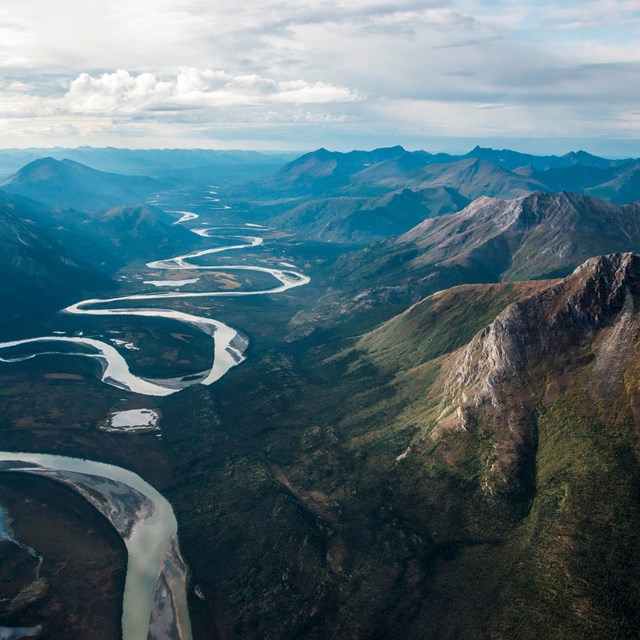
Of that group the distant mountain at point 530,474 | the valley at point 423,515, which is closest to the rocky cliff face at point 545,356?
the distant mountain at point 530,474

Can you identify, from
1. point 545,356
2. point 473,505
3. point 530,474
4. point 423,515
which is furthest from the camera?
point 545,356

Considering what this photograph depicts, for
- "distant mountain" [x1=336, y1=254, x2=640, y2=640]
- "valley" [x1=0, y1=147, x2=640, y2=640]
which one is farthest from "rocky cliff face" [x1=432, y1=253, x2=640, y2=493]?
"valley" [x1=0, y1=147, x2=640, y2=640]

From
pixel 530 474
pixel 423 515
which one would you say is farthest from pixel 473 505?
pixel 530 474

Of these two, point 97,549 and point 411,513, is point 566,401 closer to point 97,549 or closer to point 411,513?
point 411,513

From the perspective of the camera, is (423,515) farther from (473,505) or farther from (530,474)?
(530,474)

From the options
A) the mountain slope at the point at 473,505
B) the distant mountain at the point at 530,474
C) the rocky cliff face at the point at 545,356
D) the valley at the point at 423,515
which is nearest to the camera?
the distant mountain at the point at 530,474

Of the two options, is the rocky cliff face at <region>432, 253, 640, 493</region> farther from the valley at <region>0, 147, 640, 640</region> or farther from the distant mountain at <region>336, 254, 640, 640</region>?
the valley at <region>0, 147, 640, 640</region>

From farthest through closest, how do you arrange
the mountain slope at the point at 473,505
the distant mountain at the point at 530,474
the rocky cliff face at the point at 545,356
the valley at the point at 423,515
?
the rocky cliff face at the point at 545,356 → the valley at the point at 423,515 → the mountain slope at the point at 473,505 → the distant mountain at the point at 530,474

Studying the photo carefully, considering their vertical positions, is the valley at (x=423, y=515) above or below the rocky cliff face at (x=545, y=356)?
below

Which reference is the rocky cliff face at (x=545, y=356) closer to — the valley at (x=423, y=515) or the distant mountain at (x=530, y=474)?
the distant mountain at (x=530, y=474)
